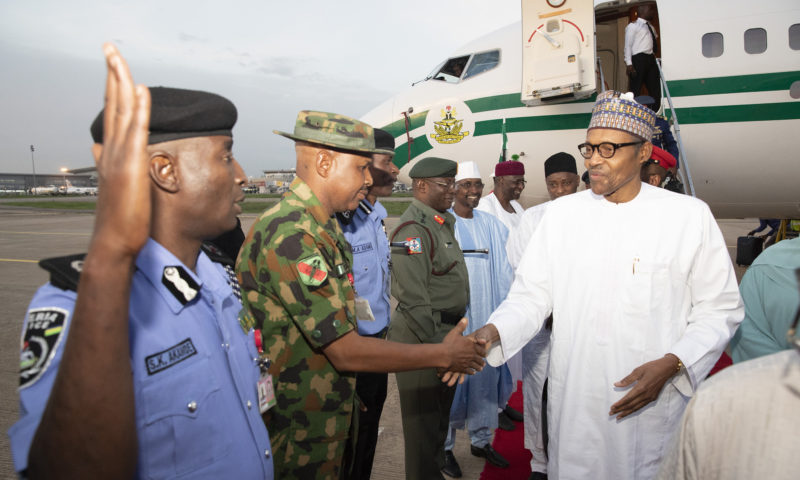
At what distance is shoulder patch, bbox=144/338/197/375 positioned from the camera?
1123 mm

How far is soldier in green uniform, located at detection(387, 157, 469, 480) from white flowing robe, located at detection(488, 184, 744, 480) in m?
1.00

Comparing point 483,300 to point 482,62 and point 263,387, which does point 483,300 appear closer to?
point 263,387

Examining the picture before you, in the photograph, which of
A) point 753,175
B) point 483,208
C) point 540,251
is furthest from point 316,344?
point 753,175

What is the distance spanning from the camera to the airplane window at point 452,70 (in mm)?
7930

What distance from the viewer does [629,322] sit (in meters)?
2.12

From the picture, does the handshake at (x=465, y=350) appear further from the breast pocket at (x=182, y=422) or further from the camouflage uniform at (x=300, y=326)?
the breast pocket at (x=182, y=422)

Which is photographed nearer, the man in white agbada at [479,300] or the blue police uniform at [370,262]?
the blue police uniform at [370,262]

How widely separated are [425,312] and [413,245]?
483 mm

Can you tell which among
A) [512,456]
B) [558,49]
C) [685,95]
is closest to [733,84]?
[685,95]

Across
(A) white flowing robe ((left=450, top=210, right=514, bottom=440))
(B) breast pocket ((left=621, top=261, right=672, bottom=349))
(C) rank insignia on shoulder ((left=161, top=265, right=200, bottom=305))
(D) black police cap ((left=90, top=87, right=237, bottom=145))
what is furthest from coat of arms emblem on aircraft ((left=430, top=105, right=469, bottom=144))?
(C) rank insignia on shoulder ((left=161, top=265, right=200, bottom=305))

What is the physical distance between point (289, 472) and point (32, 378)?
115 cm

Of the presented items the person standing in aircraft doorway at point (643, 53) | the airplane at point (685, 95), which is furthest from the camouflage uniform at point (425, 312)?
the person standing in aircraft doorway at point (643, 53)

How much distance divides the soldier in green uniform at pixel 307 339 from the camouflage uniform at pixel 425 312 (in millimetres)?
1114

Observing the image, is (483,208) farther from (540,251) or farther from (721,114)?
(721,114)
